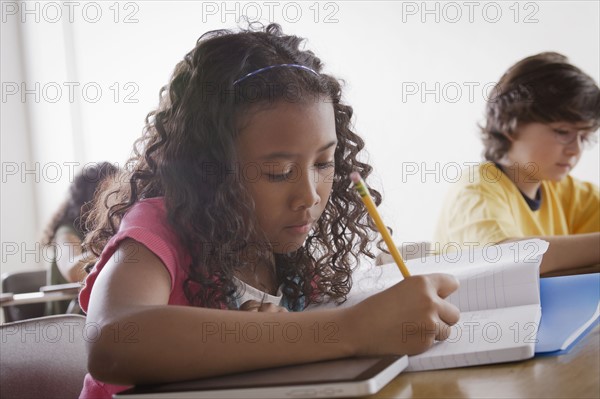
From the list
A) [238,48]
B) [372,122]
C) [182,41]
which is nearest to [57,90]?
[182,41]

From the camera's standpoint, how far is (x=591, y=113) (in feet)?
5.70

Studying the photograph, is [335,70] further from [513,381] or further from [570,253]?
[513,381]

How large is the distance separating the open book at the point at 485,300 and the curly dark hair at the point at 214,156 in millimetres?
120

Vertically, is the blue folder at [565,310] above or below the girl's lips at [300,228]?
below

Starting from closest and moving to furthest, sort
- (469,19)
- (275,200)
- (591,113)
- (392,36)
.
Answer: (275,200) → (591,113) → (469,19) → (392,36)

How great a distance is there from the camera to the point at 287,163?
88 cm

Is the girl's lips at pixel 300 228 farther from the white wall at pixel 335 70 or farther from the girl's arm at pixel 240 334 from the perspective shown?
the white wall at pixel 335 70

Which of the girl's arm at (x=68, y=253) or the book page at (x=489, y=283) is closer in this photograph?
the book page at (x=489, y=283)

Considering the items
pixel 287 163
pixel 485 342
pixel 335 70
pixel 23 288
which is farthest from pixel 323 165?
pixel 335 70

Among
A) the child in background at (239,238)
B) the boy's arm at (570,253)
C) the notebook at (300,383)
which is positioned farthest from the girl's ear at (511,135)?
the notebook at (300,383)

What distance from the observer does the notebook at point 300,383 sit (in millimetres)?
533

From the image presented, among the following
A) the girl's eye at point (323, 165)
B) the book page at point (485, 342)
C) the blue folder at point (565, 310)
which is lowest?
the blue folder at point (565, 310)

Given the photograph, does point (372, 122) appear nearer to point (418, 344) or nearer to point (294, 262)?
point (294, 262)

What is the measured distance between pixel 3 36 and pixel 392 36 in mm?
2420
